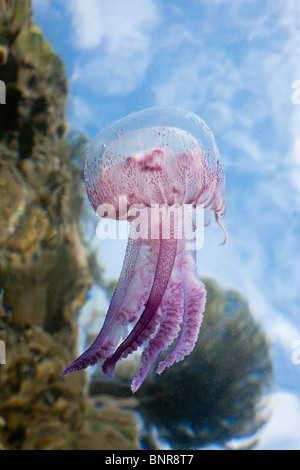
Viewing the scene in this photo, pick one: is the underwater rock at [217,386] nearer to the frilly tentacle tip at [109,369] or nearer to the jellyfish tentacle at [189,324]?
the jellyfish tentacle at [189,324]

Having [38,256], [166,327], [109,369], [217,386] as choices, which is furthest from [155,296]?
[217,386]

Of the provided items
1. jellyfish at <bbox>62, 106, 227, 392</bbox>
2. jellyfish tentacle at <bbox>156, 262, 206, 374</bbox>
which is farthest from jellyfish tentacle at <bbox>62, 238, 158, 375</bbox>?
jellyfish tentacle at <bbox>156, 262, 206, 374</bbox>

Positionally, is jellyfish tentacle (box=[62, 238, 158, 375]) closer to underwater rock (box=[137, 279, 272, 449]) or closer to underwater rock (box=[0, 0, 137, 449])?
underwater rock (box=[0, 0, 137, 449])

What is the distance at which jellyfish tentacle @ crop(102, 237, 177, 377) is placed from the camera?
63.3 inches

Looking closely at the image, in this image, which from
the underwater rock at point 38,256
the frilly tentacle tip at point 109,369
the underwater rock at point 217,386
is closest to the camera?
the frilly tentacle tip at point 109,369

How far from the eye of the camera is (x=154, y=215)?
75.7 inches

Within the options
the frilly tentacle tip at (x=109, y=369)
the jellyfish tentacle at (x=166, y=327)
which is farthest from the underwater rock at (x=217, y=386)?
the frilly tentacle tip at (x=109, y=369)

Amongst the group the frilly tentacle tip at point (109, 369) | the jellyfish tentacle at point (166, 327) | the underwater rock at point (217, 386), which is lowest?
the underwater rock at point (217, 386)

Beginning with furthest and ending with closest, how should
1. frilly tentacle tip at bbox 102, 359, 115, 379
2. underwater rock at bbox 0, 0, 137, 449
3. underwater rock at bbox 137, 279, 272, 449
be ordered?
1. underwater rock at bbox 137, 279, 272, 449
2. underwater rock at bbox 0, 0, 137, 449
3. frilly tentacle tip at bbox 102, 359, 115, 379

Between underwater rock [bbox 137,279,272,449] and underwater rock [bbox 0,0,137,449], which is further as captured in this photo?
underwater rock [bbox 137,279,272,449]

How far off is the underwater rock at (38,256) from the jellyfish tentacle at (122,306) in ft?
3.79

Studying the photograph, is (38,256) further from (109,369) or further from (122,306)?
(109,369)

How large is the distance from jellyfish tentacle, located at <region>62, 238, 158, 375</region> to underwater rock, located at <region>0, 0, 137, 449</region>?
3.79 ft

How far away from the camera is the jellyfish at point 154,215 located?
1687 mm
